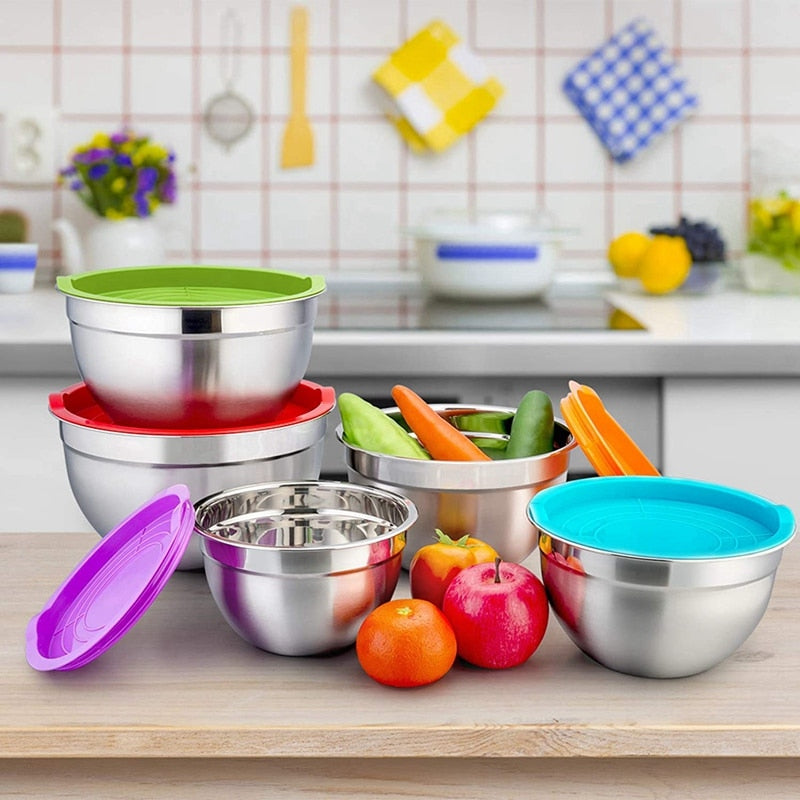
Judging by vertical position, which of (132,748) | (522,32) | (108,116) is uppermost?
(522,32)

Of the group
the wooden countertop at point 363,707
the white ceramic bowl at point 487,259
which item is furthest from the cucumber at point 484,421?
the white ceramic bowl at point 487,259

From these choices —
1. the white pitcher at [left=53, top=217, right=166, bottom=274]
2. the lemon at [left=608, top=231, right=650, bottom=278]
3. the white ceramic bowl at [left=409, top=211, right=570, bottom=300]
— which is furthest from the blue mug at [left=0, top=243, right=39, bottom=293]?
the lemon at [left=608, top=231, right=650, bottom=278]

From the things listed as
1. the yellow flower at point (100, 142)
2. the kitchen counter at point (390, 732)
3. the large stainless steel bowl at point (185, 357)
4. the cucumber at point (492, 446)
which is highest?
the yellow flower at point (100, 142)

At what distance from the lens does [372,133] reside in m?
2.44

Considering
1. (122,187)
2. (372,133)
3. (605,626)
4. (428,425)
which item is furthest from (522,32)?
(605,626)

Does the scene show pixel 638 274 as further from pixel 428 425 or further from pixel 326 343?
pixel 428 425

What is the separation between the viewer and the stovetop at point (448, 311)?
186cm

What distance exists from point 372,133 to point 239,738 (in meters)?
1.94

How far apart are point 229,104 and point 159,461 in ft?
5.64

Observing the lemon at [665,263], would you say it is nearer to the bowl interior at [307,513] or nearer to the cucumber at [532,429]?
the cucumber at [532,429]

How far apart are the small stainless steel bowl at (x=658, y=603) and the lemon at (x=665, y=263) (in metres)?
1.52

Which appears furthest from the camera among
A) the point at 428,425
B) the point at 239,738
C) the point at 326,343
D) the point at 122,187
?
the point at 122,187

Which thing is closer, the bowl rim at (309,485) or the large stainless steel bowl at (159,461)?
the bowl rim at (309,485)

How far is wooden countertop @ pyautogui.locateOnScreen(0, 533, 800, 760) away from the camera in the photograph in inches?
26.0
